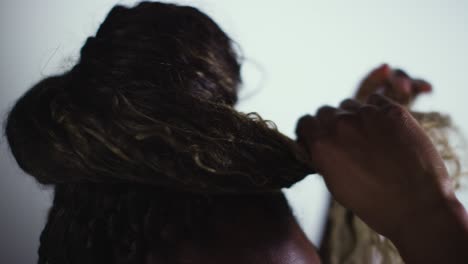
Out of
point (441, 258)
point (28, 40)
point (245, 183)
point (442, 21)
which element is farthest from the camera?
point (442, 21)

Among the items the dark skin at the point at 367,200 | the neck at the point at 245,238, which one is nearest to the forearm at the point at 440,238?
the dark skin at the point at 367,200

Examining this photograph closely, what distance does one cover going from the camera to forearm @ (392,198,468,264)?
0.42 metres

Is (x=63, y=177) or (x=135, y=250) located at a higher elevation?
(x=63, y=177)

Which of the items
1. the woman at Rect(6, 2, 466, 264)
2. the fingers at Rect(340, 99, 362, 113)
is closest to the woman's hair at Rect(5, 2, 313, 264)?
the woman at Rect(6, 2, 466, 264)

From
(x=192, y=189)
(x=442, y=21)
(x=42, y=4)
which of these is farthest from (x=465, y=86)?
(x=42, y=4)

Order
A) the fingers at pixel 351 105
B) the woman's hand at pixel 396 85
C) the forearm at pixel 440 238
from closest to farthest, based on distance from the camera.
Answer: the forearm at pixel 440 238
the fingers at pixel 351 105
the woman's hand at pixel 396 85

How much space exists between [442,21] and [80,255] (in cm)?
107

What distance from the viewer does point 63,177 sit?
538mm

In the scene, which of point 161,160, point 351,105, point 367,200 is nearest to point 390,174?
A: point 367,200

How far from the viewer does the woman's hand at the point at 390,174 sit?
0.44 metres

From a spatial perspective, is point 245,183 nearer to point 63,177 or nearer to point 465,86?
point 63,177

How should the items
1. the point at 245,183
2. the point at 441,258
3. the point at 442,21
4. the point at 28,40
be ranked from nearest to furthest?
the point at 441,258
the point at 245,183
the point at 28,40
the point at 442,21

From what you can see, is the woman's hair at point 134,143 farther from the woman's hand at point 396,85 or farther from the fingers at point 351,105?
the woman's hand at point 396,85

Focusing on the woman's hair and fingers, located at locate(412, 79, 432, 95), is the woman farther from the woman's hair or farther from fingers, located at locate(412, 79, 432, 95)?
fingers, located at locate(412, 79, 432, 95)
